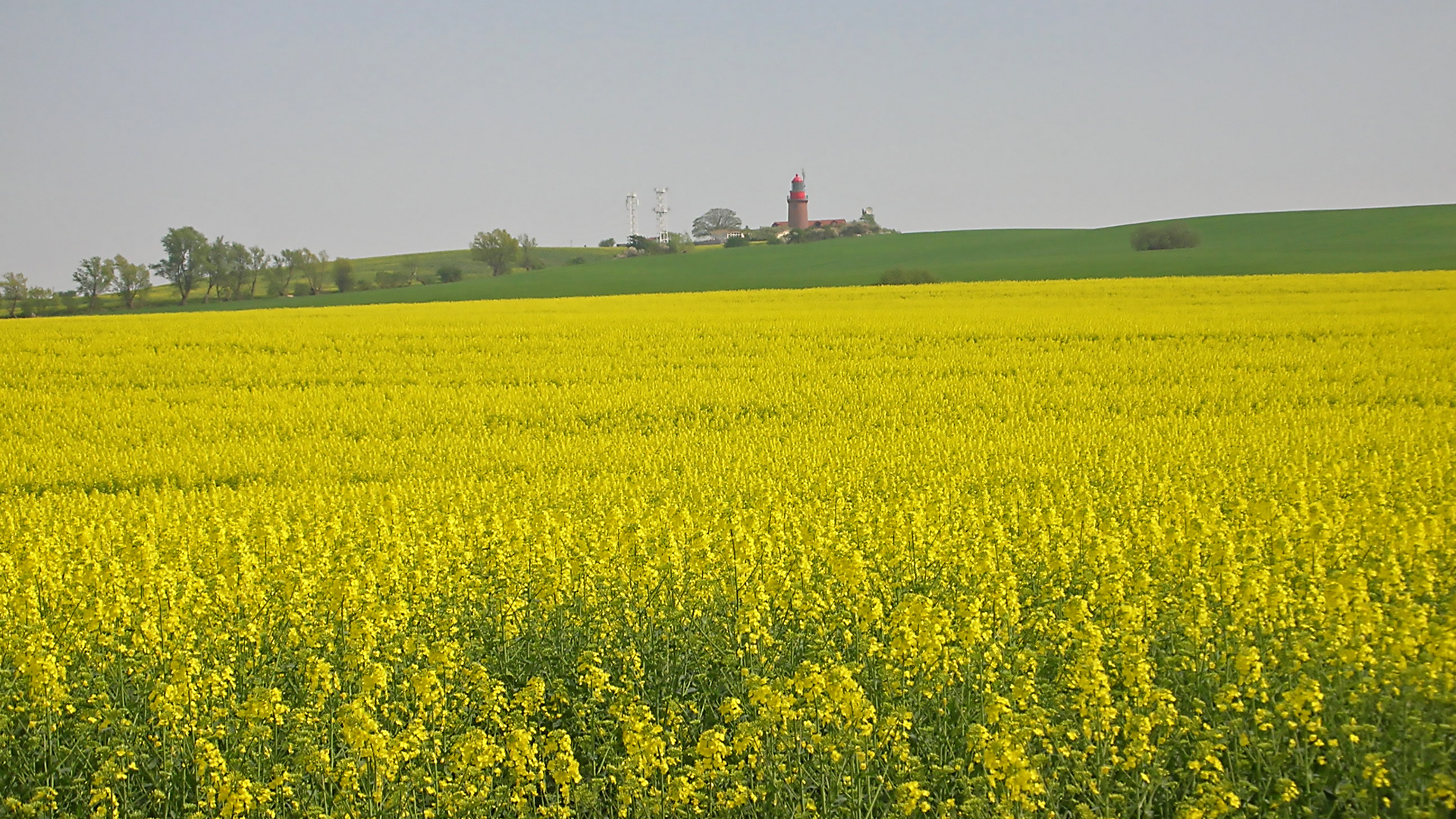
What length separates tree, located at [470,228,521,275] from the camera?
79875 millimetres

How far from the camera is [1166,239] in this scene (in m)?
64.9

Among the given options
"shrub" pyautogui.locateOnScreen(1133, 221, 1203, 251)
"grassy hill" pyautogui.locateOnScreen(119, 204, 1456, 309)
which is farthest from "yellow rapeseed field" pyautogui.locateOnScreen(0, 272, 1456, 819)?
"shrub" pyautogui.locateOnScreen(1133, 221, 1203, 251)

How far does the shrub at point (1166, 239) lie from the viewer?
64.9 meters

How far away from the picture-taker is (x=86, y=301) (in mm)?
61094

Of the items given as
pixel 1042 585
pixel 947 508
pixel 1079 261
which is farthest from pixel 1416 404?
pixel 1079 261

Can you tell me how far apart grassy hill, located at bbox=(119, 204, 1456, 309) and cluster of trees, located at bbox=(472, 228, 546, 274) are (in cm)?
993

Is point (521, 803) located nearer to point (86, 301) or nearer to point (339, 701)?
point (339, 701)

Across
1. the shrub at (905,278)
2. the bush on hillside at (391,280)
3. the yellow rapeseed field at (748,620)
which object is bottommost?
the yellow rapeseed field at (748,620)

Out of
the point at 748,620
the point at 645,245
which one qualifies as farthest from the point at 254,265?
the point at 748,620

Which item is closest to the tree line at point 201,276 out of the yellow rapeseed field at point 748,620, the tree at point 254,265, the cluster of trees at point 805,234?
the tree at point 254,265

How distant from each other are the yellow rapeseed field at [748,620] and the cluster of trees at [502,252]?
67.7 metres

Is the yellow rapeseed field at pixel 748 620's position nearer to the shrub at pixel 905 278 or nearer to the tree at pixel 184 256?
the shrub at pixel 905 278

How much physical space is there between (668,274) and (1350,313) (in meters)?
43.3

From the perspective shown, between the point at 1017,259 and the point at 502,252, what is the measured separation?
3863 centimetres
